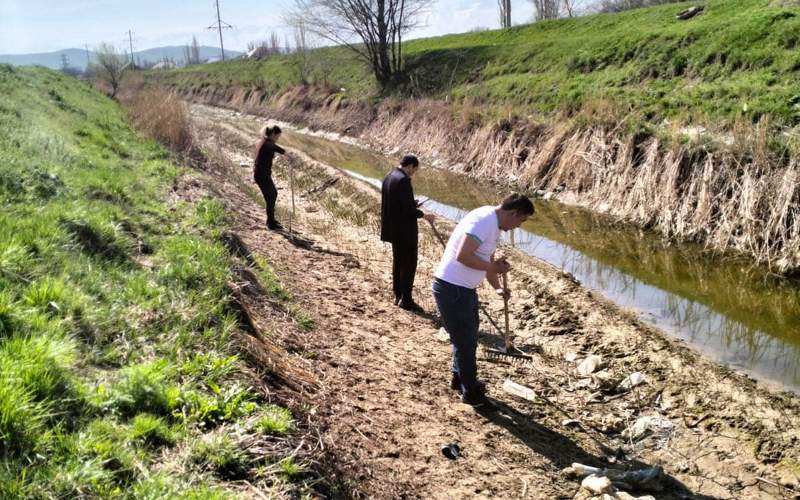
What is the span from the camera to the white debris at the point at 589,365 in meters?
6.26

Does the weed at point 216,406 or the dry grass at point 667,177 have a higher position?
the dry grass at point 667,177

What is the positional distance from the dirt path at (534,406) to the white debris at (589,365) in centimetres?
8

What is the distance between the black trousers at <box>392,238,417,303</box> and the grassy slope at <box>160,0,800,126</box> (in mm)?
7328

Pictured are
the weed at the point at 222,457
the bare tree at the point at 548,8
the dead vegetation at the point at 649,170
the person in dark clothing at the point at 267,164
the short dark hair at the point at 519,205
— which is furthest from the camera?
the bare tree at the point at 548,8

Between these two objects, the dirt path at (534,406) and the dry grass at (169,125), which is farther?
the dry grass at (169,125)

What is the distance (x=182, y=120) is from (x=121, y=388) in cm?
1513

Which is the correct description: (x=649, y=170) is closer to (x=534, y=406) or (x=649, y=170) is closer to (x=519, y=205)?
(x=534, y=406)

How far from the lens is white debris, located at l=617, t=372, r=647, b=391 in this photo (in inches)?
232

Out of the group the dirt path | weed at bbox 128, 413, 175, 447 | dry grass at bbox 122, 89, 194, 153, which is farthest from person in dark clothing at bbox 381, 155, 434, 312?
dry grass at bbox 122, 89, 194, 153

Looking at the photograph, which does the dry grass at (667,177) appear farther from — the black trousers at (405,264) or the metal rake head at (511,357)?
the black trousers at (405,264)

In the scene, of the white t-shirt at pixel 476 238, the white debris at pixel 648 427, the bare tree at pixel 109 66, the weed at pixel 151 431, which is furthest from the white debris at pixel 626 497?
the bare tree at pixel 109 66

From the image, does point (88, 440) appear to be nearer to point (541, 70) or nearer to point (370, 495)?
point (370, 495)

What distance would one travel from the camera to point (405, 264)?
7703mm

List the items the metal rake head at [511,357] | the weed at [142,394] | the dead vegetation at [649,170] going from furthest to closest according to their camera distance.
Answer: the dead vegetation at [649,170] < the metal rake head at [511,357] < the weed at [142,394]
